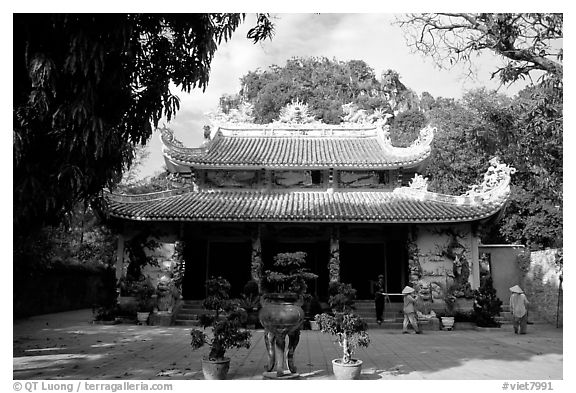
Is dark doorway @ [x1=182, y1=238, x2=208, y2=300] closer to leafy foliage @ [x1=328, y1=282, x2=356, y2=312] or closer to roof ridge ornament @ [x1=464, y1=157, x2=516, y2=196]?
leafy foliage @ [x1=328, y1=282, x2=356, y2=312]

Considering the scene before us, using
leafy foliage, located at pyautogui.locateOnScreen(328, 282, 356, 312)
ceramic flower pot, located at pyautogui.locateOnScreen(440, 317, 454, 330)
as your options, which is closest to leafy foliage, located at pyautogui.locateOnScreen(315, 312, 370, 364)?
leafy foliage, located at pyautogui.locateOnScreen(328, 282, 356, 312)

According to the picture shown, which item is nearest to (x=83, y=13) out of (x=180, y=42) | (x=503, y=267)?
(x=180, y=42)

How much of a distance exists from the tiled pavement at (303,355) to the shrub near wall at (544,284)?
2731 millimetres

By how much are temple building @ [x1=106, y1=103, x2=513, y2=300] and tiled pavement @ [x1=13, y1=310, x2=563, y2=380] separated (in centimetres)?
296

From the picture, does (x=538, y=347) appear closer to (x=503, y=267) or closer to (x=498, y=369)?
(x=498, y=369)

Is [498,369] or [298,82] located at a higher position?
[298,82]

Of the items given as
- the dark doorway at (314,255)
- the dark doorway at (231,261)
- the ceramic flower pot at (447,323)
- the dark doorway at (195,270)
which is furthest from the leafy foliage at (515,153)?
the dark doorway at (195,270)

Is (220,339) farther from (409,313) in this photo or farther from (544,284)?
(544,284)

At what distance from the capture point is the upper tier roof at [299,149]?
596 inches

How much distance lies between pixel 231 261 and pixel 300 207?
122 inches

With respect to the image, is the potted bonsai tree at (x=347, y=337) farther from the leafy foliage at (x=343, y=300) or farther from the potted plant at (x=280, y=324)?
the leafy foliage at (x=343, y=300)

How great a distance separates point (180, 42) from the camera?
6.07 meters

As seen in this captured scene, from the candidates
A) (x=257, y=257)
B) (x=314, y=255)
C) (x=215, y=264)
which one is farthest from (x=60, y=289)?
(x=314, y=255)

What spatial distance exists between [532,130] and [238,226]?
931 centimetres
